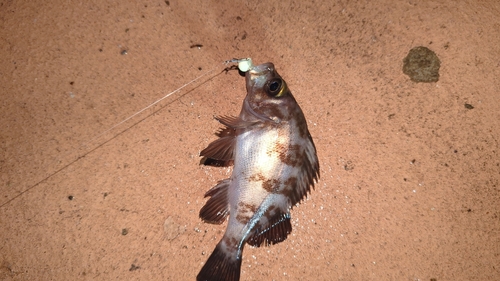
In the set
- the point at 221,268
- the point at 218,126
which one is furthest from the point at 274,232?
Result: the point at 218,126

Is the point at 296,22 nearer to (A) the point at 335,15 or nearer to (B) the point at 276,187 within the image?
(A) the point at 335,15

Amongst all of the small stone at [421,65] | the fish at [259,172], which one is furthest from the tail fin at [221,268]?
the small stone at [421,65]

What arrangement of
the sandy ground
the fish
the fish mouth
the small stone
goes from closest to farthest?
1. the fish
2. the fish mouth
3. the sandy ground
4. the small stone

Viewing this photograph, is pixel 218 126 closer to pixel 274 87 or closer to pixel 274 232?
pixel 274 87

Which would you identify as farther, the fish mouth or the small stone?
the small stone

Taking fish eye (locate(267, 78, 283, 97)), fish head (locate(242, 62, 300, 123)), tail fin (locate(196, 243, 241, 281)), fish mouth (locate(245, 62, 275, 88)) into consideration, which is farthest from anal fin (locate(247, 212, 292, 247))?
fish mouth (locate(245, 62, 275, 88))

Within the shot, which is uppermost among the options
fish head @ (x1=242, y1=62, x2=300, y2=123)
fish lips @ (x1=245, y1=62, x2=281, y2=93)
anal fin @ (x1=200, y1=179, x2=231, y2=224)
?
fish lips @ (x1=245, y1=62, x2=281, y2=93)

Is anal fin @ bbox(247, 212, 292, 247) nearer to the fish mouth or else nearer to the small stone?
the fish mouth
